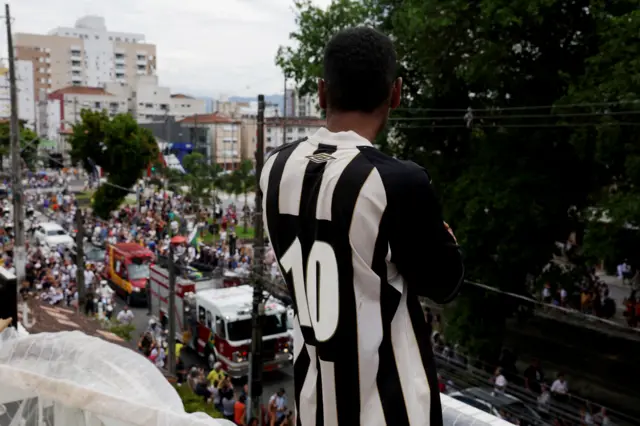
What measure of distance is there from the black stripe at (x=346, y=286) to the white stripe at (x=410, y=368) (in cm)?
10

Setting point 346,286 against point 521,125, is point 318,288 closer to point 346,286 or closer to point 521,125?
point 346,286

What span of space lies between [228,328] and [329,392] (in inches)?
651

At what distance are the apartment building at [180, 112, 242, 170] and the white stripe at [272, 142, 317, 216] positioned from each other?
7722 centimetres

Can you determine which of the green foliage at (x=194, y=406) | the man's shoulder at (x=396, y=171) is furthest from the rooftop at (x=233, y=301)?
the man's shoulder at (x=396, y=171)

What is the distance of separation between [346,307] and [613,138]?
1130cm

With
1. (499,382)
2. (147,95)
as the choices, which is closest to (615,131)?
(499,382)

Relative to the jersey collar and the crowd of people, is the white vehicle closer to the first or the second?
the crowd of people

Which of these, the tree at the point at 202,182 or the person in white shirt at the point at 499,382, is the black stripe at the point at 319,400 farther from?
the tree at the point at 202,182

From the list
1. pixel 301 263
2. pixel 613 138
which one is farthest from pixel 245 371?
pixel 301 263

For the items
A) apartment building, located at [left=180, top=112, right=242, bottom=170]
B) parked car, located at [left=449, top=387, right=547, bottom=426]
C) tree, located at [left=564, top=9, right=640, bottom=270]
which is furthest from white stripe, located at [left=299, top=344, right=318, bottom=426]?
apartment building, located at [left=180, top=112, right=242, bottom=170]

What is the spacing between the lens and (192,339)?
20031 mm

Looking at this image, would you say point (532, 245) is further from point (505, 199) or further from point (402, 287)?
point (402, 287)

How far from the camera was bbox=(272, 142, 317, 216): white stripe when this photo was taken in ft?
5.41

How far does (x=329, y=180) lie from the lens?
1.56 m
